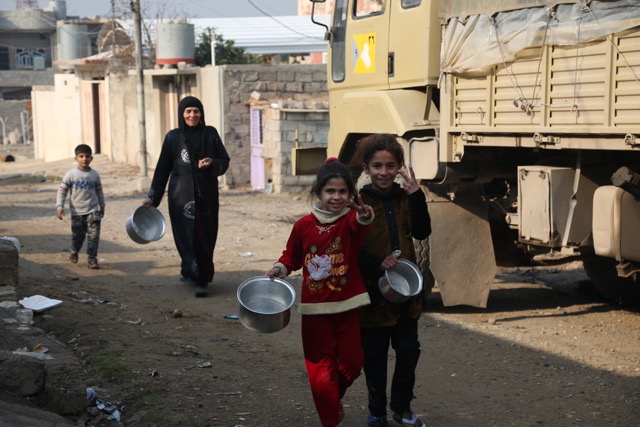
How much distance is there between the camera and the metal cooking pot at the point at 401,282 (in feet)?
14.3

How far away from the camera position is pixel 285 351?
647 centimetres

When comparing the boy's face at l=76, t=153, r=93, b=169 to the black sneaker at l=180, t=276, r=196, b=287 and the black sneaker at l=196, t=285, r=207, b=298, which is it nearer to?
the black sneaker at l=180, t=276, r=196, b=287

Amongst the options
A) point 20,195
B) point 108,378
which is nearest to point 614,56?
point 108,378

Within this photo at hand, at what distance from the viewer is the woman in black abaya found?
8516 mm

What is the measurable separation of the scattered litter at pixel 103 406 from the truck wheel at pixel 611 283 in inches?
171

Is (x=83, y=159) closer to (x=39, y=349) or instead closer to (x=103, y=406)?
(x=39, y=349)

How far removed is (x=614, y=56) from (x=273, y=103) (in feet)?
40.0

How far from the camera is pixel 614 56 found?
18.5ft

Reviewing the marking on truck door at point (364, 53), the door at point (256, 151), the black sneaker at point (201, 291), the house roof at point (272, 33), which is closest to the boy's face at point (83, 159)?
the black sneaker at point (201, 291)

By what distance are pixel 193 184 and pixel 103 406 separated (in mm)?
3705

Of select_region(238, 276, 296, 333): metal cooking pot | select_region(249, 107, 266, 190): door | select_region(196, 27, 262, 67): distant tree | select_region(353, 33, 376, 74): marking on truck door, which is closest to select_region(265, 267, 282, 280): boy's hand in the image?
select_region(238, 276, 296, 333): metal cooking pot

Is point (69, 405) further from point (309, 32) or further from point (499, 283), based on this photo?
point (309, 32)

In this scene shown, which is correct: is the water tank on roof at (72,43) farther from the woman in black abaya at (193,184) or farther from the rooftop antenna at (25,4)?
the woman in black abaya at (193,184)

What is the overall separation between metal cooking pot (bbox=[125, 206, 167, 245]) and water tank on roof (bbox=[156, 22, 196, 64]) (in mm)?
13123
